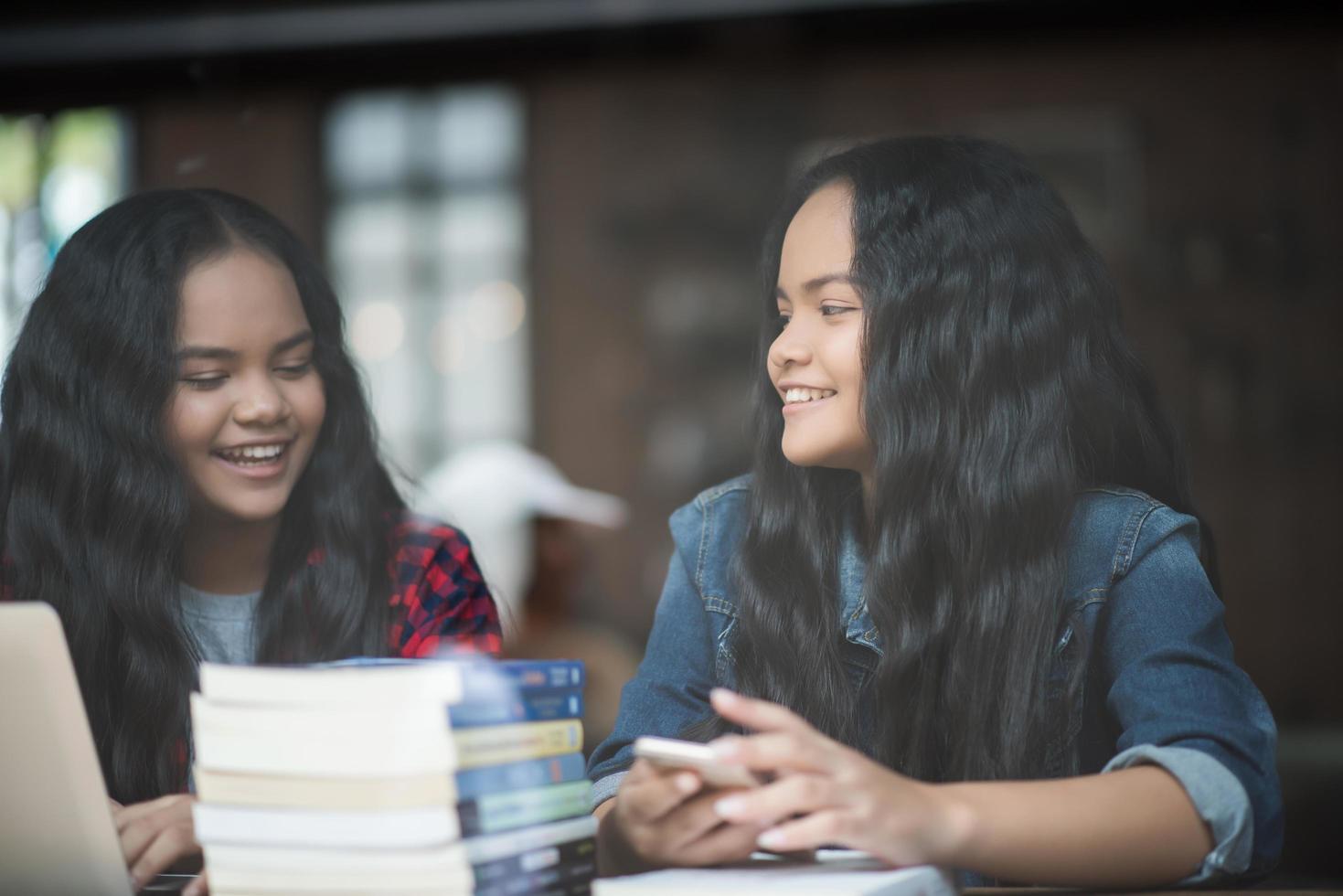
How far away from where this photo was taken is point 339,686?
3.00ft

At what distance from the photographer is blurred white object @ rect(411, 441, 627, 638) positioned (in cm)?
359

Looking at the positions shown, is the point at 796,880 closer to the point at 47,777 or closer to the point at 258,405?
the point at 47,777

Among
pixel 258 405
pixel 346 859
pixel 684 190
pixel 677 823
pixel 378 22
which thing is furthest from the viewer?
pixel 684 190

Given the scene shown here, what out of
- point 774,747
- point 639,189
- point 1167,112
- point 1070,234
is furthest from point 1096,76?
point 774,747

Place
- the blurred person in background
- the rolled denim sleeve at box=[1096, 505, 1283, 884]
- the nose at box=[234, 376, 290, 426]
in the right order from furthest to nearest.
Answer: the blurred person in background
the nose at box=[234, 376, 290, 426]
the rolled denim sleeve at box=[1096, 505, 1283, 884]

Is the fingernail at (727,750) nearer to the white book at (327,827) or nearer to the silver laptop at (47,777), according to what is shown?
the white book at (327,827)

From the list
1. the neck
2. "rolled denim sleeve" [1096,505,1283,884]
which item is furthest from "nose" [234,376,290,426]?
"rolled denim sleeve" [1096,505,1283,884]

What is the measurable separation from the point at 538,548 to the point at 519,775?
2658 millimetres

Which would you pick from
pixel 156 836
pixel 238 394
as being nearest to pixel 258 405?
pixel 238 394

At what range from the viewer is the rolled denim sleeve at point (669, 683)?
139 centimetres

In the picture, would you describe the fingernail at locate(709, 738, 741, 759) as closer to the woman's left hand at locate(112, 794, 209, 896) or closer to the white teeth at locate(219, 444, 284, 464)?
the woman's left hand at locate(112, 794, 209, 896)

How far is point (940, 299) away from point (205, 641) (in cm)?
91

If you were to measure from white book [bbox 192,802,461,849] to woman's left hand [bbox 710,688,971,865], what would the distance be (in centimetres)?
20

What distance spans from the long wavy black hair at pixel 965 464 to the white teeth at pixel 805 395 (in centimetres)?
5
